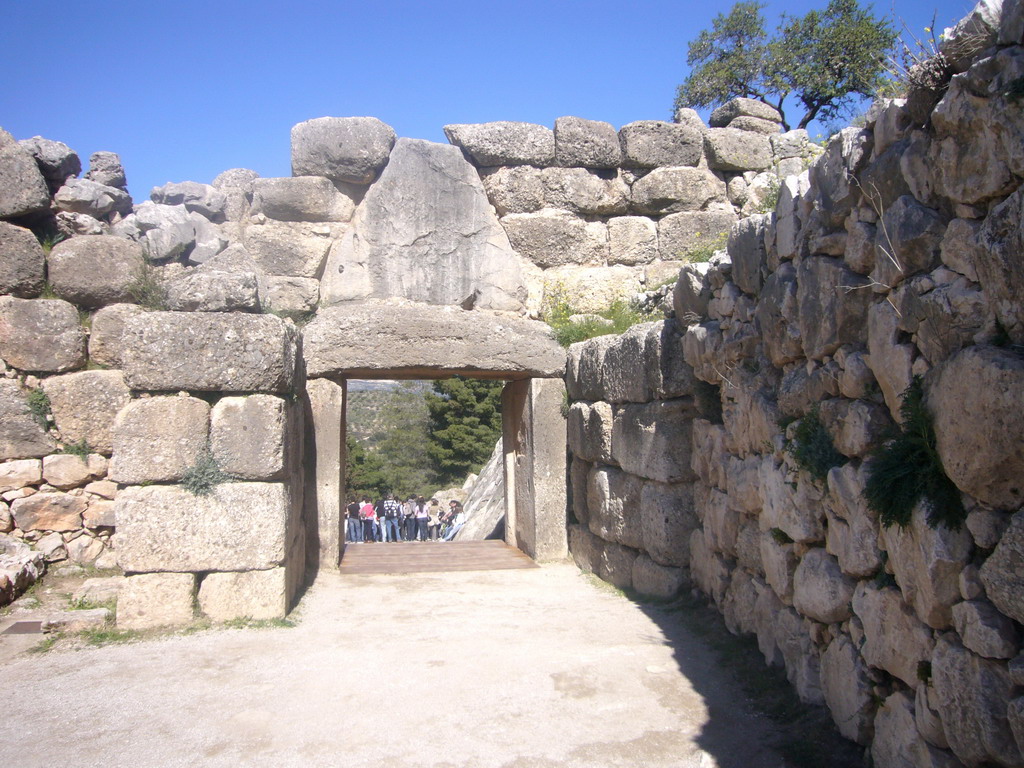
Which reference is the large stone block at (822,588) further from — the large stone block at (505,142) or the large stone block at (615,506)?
the large stone block at (505,142)

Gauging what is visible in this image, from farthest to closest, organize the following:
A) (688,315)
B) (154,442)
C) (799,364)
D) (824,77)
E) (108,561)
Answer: (824,77) → (108,561) → (688,315) → (154,442) → (799,364)

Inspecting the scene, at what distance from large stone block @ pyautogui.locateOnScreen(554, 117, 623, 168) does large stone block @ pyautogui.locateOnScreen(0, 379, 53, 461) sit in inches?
193

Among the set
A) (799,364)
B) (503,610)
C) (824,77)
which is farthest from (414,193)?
(824,77)

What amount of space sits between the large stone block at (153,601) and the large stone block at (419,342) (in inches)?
86.2

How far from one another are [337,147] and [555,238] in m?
2.11

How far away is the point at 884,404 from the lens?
2.92 meters

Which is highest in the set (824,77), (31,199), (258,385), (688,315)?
(824,77)

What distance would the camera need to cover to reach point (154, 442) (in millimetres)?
4977

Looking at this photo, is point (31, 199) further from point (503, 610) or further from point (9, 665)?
point (503, 610)

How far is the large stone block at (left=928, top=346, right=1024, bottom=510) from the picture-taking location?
2.08 meters

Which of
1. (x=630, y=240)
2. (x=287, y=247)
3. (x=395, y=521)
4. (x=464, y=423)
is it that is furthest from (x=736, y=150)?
(x=464, y=423)

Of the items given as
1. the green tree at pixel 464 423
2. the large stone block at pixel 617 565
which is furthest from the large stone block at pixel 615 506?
the green tree at pixel 464 423

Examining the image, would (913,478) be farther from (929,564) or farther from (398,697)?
(398,697)

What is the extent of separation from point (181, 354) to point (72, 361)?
1960mm
